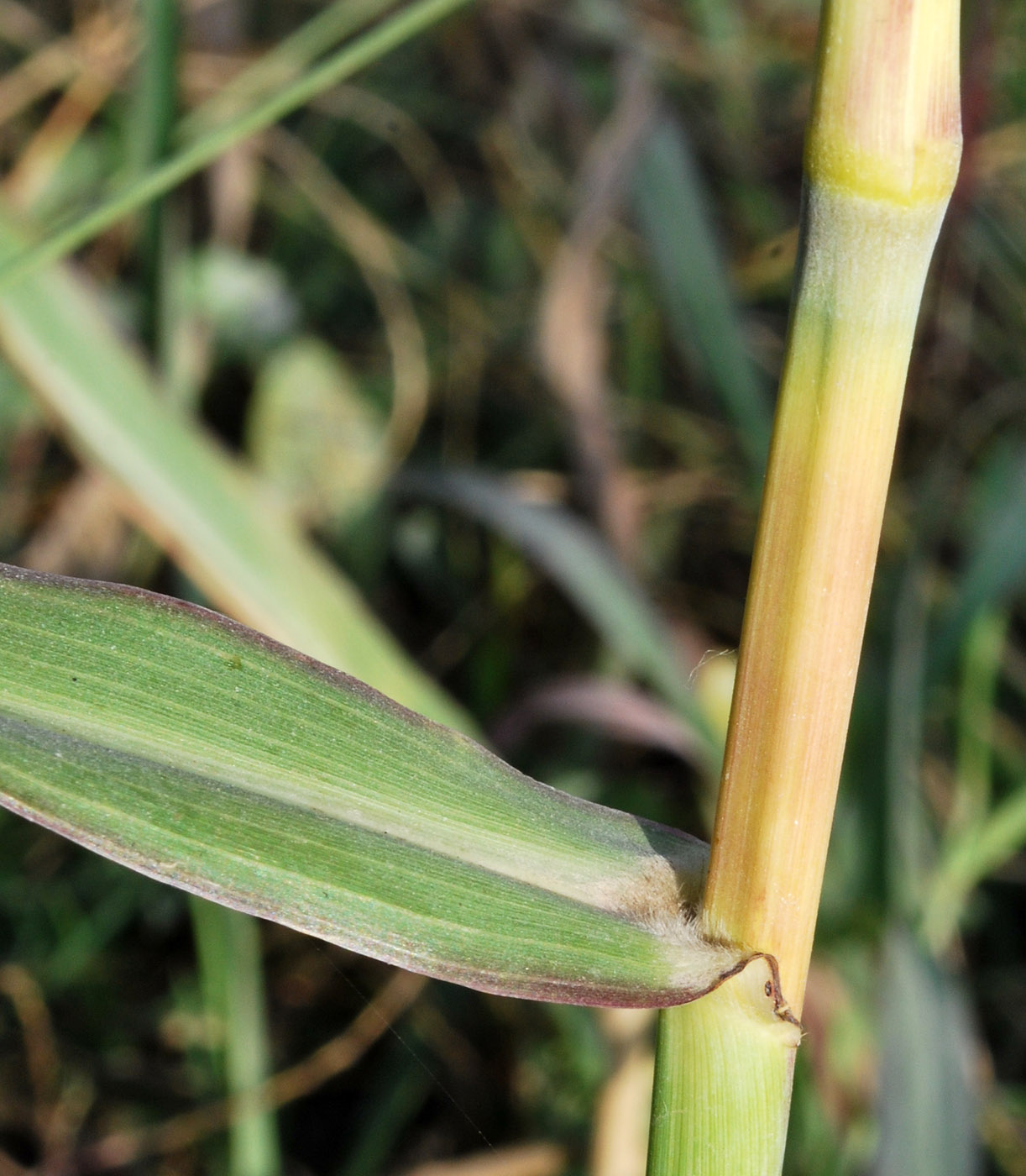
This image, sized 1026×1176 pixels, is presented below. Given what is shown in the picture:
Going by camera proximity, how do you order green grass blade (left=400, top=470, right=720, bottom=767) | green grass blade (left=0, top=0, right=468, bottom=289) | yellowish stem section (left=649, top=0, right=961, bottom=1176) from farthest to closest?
green grass blade (left=400, top=470, right=720, bottom=767) < green grass blade (left=0, top=0, right=468, bottom=289) < yellowish stem section (left=649, top=0, right=961, bottom=1176)

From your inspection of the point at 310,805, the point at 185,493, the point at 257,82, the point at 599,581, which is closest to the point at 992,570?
the point at 599,581

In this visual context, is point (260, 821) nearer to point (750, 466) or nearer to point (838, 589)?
point (838, 589)

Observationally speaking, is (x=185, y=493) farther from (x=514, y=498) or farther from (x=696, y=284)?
(x=696, y=284)

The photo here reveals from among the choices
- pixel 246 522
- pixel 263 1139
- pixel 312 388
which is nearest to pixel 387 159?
pixel 312 388

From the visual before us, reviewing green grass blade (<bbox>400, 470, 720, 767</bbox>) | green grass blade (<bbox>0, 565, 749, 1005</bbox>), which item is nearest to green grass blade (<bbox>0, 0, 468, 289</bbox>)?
green grass blade (<bbox>0, 565, 749, 1005</bbox>)

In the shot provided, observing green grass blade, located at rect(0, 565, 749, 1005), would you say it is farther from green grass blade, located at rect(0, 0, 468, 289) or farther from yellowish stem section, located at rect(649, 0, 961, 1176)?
green grass blade, located at rect(0, 0, 468, 289)

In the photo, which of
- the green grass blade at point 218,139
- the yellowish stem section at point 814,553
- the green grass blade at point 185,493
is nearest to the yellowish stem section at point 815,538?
the yellowish stem section at point 814,553
